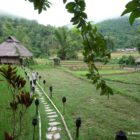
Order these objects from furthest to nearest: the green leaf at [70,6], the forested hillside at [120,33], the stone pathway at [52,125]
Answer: the forested hillside at [120,33] → the stone pathway at [52,125] → the green leaf at [70,6]

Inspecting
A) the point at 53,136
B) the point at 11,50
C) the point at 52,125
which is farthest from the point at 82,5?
the point at 11,50

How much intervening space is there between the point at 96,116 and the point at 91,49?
7045 mm

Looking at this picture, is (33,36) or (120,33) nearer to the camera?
(33,36)

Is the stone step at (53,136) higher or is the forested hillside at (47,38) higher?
the forested hillside at (47,38)

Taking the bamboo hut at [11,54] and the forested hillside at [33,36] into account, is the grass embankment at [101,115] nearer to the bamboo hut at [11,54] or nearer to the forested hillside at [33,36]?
the bamboo hut at [11,54]

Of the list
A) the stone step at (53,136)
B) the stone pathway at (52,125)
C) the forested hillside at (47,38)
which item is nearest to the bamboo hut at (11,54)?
the forested hillside at (47,38)

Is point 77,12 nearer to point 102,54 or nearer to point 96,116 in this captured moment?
point 102,54

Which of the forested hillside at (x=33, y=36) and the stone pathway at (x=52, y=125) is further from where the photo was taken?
the forested hillside at (x=33, y=36)

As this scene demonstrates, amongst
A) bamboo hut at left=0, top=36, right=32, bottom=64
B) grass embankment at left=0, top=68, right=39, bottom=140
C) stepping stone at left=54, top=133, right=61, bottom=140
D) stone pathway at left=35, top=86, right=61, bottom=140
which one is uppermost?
bamboo hut at left=0, top=36, right=32, bottom=64

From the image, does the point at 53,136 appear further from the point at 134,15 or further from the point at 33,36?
the point at 33,36

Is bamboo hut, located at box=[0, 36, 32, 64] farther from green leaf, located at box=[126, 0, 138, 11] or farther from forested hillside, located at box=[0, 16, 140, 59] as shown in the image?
green leaf, located at box=[126, 0, 138, 11]

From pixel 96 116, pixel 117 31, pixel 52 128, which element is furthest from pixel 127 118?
pixel 117 31

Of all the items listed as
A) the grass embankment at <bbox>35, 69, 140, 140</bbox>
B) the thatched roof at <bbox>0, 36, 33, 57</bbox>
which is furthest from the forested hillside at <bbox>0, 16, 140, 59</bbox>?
the grass embankment at <bbox>35, 69, 140, 140</bbox>

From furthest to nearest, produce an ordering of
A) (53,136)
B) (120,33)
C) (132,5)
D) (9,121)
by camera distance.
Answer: (120,33) → (9,121) → (53,136) → (132,5)
